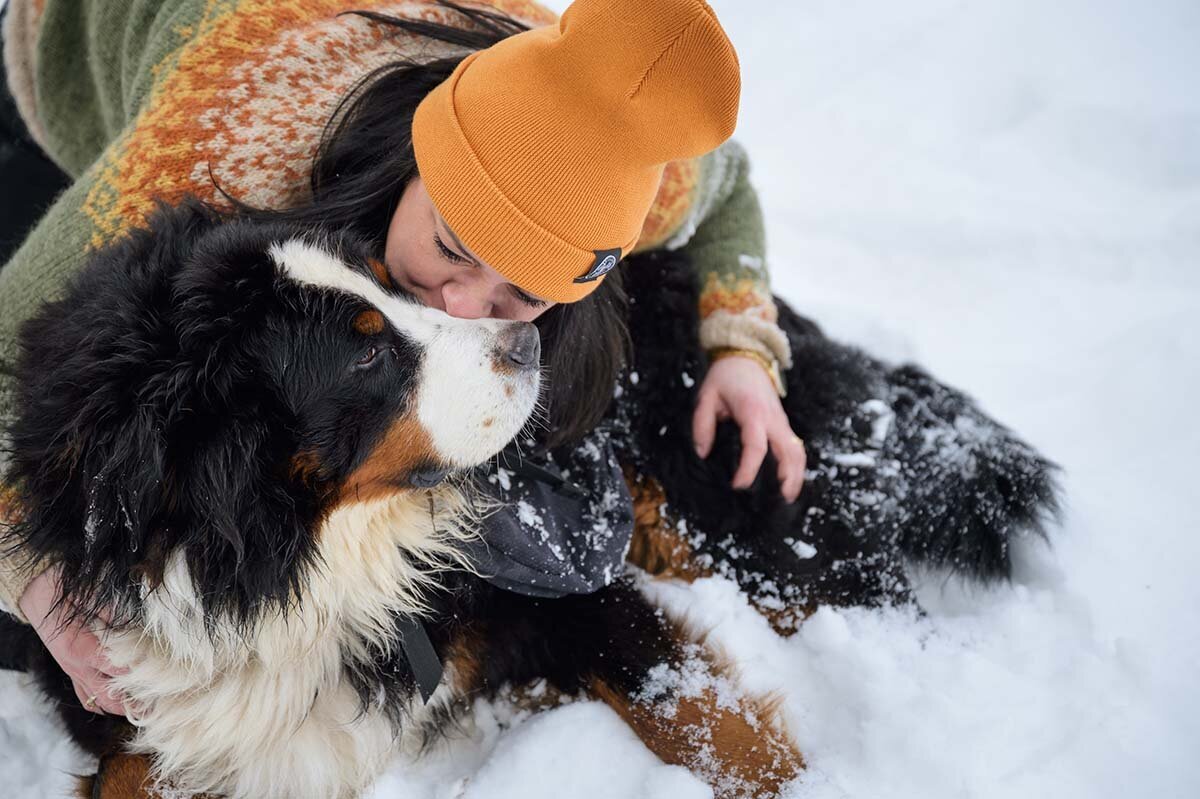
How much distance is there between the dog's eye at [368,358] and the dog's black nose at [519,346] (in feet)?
0.67

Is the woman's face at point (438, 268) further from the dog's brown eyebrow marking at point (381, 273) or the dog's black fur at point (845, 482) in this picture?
the dog's black fur at point (845, 482)

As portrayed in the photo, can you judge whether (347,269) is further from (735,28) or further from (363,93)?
(735,28)

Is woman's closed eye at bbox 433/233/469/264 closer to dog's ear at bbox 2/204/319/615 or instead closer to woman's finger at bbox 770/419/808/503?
dog's ear at bbox 2/204/319/615

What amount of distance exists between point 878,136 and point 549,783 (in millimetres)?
3165

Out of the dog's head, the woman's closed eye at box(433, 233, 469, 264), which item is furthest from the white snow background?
the woman's closed eye at box(433, 233, 469, 264)

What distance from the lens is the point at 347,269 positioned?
134cm

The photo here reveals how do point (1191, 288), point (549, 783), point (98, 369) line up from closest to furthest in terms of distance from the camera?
point (98, 369)
point (549, 783)
point (1191, 288)

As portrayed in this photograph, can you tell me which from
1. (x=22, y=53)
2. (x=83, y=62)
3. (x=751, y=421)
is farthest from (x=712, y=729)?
(x=22, y=53)

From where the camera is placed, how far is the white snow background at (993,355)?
1744 millimetres

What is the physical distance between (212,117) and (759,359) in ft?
4.23

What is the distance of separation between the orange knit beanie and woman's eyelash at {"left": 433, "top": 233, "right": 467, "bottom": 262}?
7 cm

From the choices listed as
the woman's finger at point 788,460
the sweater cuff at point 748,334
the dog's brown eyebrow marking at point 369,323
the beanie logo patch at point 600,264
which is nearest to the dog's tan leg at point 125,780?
the dog's brown eyebrow marking at point 369,323

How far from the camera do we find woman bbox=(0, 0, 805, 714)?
126 cm

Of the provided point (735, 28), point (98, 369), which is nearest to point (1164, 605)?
point (98, 369)
